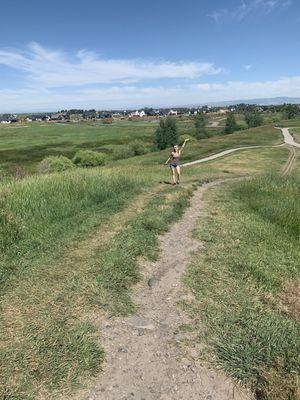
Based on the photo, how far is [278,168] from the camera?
3759cm

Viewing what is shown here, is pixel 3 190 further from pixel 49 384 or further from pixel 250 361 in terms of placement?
pixel 250 361

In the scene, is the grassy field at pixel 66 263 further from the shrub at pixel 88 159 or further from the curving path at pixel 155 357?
the shrub at pixel 88 159

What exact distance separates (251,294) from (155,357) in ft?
9.19

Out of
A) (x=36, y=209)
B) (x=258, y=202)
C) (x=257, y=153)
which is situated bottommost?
(x=257, y=153)

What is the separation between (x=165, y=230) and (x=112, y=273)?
3.42m

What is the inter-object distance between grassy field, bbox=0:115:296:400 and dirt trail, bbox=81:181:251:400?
0.27m

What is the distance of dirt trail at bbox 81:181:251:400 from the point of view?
5203 mm

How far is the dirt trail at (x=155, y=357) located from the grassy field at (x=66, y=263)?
10.4 inches

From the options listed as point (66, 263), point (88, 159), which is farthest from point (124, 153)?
point (66, 263)

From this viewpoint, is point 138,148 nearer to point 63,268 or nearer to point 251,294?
point 63,268

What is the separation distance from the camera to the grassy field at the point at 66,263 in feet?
18.2

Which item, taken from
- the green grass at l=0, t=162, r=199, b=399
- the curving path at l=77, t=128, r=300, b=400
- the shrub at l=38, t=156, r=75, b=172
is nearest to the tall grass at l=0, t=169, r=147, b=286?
the green grass at l=0, t=162, r=199, b=399

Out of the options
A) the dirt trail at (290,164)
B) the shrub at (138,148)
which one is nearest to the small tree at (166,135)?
the shrub at (138,148)

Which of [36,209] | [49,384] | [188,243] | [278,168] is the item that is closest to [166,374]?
[49,384]
